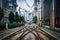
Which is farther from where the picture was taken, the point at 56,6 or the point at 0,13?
the point at 56,6

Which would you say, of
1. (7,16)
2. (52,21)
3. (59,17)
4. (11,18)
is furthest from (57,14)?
(7,16)

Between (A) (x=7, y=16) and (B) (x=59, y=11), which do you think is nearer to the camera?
(B) (x=59, y=11)

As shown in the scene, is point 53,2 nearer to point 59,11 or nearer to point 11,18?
point 59,11

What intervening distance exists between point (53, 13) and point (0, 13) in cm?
2088

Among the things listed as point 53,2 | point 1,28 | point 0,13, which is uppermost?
point 53,2

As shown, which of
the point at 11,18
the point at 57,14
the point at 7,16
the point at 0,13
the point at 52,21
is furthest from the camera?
the point at 7,16

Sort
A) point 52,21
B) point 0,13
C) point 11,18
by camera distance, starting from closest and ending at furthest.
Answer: point 0,13
point 52,21
point 11,18

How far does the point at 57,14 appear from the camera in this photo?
57.6m

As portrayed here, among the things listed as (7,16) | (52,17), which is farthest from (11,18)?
(52,17)

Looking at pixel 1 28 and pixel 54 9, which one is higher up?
pixel 54 9

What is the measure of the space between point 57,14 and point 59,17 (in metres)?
1.27

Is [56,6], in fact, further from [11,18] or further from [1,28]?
[1,28]

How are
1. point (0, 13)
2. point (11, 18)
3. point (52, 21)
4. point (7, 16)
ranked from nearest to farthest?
point (0, 13), point (52, 21), point (11, 18), point (7, 16)

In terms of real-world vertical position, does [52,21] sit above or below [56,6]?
below
